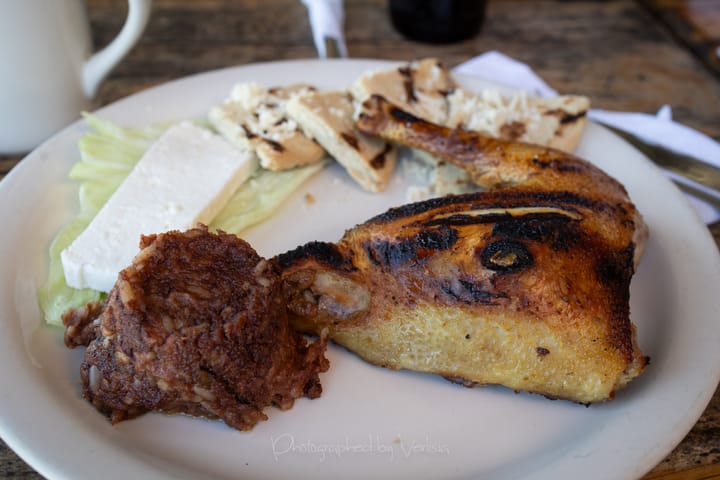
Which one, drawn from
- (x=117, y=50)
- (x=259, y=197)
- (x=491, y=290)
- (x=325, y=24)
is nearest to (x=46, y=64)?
(x=117, y=50)

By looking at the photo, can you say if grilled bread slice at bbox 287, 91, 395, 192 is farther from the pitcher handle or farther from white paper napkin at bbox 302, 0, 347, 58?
white paper napkin at bbox 302, 0, 347, 58

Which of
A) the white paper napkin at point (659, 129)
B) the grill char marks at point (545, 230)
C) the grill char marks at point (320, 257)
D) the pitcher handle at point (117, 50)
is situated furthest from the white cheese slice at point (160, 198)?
the white paper napkin at point (659, 129)

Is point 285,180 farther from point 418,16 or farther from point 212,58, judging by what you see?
point 418,16

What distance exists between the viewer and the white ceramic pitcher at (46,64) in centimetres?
245

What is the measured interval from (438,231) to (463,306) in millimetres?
219

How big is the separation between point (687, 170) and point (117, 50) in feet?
7.91

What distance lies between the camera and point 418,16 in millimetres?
3609

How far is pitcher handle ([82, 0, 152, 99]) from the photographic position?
2.70 meters

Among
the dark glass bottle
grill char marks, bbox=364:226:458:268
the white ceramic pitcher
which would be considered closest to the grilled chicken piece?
grill char marks, bbox=364:226:458:268

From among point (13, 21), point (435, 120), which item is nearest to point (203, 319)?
point (435, 120)

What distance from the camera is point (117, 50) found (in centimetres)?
277

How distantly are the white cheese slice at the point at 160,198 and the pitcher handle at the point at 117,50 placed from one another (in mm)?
568

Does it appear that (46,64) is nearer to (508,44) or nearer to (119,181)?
(119,181)

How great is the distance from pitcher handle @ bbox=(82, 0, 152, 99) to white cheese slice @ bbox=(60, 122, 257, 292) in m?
0.57
